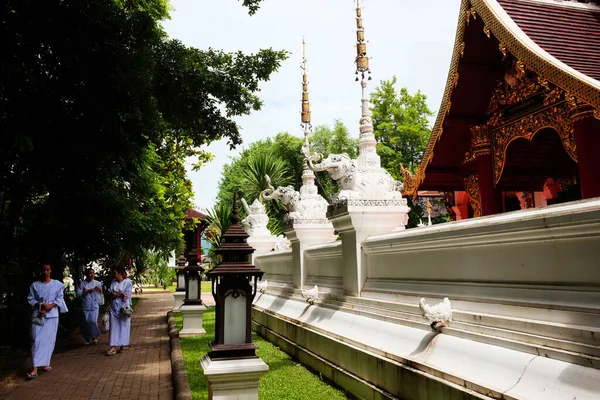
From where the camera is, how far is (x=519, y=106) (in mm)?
8375

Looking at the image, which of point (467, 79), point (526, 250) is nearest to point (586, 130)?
point (467, 79)

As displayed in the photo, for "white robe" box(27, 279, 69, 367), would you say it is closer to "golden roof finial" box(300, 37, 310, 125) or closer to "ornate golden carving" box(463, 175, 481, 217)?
"golden roof finial" box(300, 37, 310, 125)

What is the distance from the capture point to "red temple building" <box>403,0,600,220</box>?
664 centimetres

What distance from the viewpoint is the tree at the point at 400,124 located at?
96.3 ft

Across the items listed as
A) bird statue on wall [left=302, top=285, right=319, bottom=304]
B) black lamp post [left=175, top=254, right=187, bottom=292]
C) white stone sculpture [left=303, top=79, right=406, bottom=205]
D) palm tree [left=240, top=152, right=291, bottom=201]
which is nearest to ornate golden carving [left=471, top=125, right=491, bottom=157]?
white stone sculpture [left=303, top=79, right=406, bottom=205]

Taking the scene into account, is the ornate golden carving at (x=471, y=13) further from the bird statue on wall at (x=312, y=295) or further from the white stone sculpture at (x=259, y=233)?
the white stone sculpture at (x=259, y=233)

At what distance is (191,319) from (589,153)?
7843mm

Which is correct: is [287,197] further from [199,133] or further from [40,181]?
[40,181]

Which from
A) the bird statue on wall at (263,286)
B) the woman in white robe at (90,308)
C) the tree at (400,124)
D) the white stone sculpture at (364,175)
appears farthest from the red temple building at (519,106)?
the tree at (400,124)

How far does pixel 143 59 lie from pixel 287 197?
3962 millimetres

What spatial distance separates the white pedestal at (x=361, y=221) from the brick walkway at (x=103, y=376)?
2810 mm

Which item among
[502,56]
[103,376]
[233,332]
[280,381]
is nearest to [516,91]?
[502,56]

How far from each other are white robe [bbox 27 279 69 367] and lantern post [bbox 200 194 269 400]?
5197 millimetres

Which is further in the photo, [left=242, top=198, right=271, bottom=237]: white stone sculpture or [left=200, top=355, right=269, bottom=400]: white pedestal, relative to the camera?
[left=242, top=198, right=271, bottom=237]: white stone sculpture
